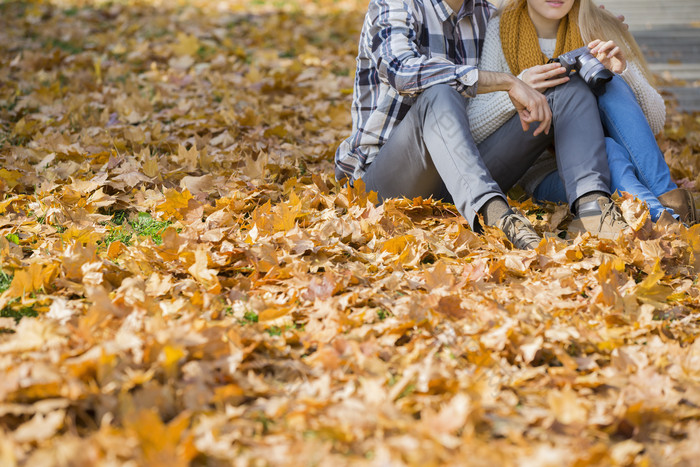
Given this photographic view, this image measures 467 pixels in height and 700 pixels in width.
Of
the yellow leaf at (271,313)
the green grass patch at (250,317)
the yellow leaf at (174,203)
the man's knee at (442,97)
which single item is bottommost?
the green grass patch at (250,317)

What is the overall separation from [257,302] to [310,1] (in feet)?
23.5

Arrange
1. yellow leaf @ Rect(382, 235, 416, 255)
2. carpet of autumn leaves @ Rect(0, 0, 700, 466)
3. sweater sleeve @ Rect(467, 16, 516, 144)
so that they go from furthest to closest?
sweater sleeve @ Rect(467, 16, 516, 144) < yellow leaf @ Rect(382, 235, 416, 255) < carpet of autumn leaves @ Rect(0, 0, 700, 466)

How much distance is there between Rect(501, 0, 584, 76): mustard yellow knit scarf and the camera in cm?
271

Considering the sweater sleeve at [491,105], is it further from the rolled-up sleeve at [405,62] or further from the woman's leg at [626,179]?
the woman's leg at [626,179]

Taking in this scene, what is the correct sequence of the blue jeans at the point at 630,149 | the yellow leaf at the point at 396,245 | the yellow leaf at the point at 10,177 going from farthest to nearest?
the yellow leaf at the point at 10,177
the blue jeans at the point at 630,149
the yellow leaf at the point at 396,245

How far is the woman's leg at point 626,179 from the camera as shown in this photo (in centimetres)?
234

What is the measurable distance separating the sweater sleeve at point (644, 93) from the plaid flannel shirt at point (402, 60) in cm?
63

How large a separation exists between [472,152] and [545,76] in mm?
463

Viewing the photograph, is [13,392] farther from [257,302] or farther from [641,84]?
[641,84]

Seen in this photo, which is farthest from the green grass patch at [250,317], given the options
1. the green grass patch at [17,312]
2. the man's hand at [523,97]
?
the man's hand at [523,97]

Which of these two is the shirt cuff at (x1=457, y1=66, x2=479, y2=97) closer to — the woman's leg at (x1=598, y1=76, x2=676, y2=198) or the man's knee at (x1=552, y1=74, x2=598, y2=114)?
the man's knee at (x1=552, y1=74, x2=598, y2=114)

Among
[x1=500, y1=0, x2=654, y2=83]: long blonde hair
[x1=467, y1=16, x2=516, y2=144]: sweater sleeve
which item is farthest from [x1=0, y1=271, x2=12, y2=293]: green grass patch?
[x1=500, y1=0, x2=654, y2=83]: long blonde hair

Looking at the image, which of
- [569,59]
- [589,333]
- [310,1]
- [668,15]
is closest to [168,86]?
[569,59]

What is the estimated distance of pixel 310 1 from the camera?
823 centimetres
